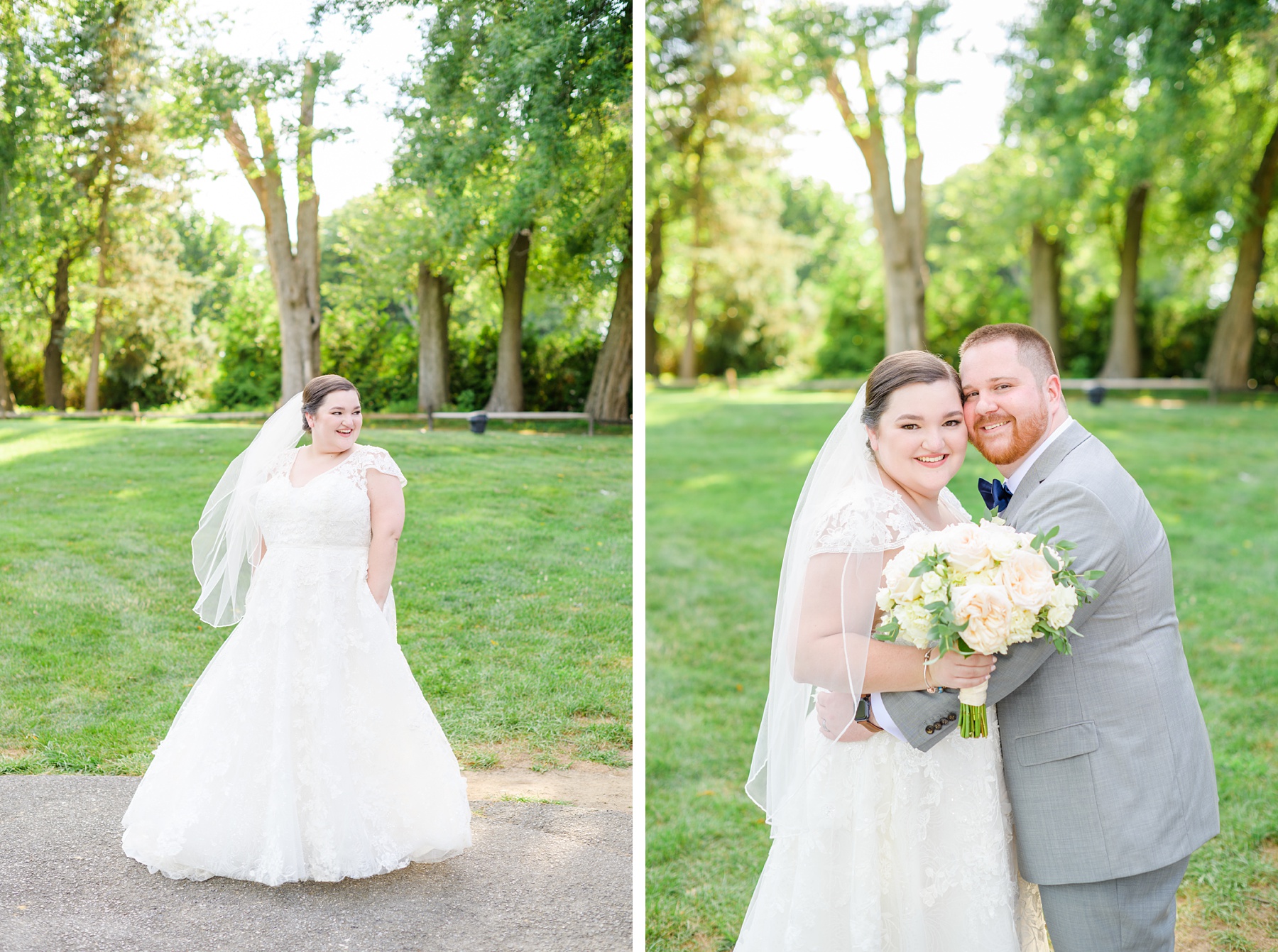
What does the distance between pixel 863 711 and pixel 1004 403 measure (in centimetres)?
89

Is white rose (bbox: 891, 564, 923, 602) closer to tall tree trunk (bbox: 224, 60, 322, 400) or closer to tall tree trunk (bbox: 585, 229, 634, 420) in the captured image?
tall tree trunk (bbox: 585, 229, 634, 420)

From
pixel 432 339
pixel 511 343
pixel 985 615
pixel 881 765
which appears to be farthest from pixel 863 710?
pixel 432 339

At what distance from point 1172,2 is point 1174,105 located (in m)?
1.10

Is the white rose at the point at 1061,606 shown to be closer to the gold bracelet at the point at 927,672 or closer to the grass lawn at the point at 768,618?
the gold bracelet at the point at 927,672

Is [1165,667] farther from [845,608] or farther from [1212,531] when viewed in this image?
[1212,531]

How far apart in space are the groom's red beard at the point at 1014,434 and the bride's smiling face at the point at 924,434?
146 mm

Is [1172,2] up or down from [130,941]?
up

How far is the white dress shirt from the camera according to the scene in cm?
245

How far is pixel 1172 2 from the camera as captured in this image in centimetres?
1015

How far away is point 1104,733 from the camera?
2391mm

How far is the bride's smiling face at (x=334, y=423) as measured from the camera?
3.28 meters

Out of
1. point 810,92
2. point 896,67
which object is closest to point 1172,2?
point 896,67

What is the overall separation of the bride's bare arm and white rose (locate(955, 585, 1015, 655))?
1.95 m

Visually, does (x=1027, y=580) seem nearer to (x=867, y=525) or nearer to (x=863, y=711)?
(x=867, y=525)
